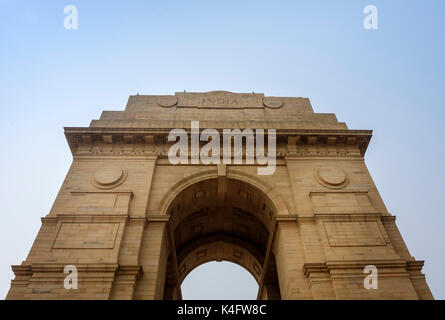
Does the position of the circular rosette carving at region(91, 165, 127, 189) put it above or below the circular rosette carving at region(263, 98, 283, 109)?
below

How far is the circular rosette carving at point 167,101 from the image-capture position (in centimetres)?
2360

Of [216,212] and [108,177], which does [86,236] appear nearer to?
[108,177]

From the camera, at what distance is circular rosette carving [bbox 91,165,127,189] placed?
17.7 m

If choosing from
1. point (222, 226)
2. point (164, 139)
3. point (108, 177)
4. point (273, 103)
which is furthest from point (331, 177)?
point (108, 177)

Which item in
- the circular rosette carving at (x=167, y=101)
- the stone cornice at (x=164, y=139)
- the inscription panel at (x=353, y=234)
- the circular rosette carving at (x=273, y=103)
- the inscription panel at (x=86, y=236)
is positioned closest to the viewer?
the inscription panel at (x=86, y=236)

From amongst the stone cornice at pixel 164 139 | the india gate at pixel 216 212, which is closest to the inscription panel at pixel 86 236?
the india gate at pixel 216 212

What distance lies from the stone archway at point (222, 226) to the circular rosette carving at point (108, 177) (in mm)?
3031

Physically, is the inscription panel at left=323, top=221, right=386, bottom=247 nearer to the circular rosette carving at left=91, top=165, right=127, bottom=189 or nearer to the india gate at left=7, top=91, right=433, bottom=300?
the india gate at left=7, top=91, right=433, bottom=300

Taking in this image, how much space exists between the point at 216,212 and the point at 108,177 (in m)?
7.27

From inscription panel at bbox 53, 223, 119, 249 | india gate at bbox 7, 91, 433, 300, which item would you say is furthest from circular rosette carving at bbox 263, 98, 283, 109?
inscription panel at bbox 53, 223, 119, 249

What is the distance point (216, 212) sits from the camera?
2162 centimetres

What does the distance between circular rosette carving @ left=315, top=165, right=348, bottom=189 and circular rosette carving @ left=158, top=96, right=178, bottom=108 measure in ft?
36.7

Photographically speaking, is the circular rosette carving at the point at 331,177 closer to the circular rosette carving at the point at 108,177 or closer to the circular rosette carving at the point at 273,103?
the circular rosette carving at the point at 273,103
